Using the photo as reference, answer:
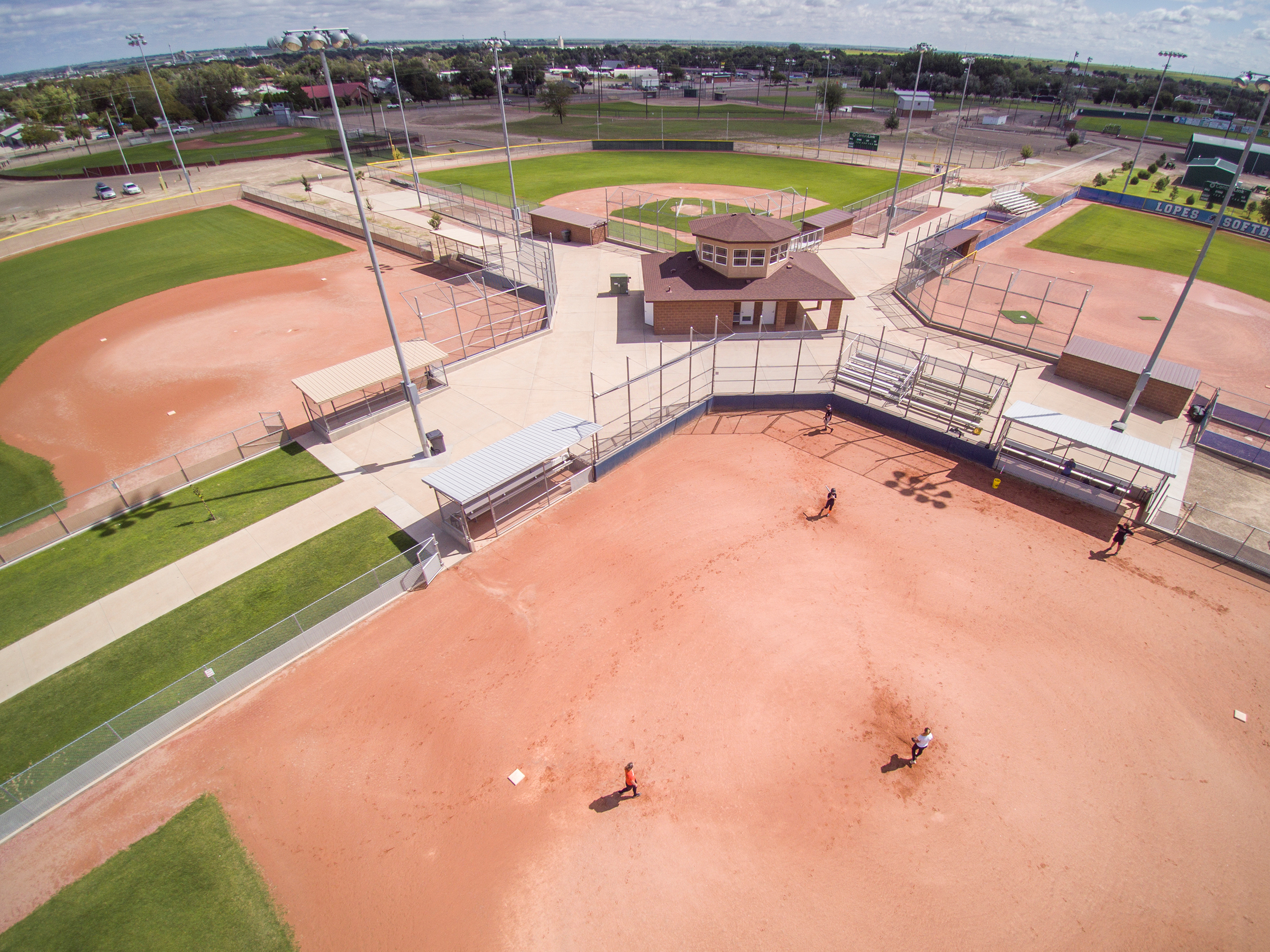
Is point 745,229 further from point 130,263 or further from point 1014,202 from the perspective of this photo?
point 130,263

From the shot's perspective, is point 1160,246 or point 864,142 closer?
point 1160,246

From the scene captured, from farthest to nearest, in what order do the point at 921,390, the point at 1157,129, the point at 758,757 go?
the point at 1157,129 < the point at 921,390 < the point at 758,757

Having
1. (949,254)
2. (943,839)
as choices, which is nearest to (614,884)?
(943,839)

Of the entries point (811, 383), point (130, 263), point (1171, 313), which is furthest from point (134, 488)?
point (1171, 313)

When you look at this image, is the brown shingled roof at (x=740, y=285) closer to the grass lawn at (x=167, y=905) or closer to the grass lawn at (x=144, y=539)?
the grass lawn at (x=144, y=539)

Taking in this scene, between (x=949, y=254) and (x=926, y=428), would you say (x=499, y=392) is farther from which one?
(x=949, y=254)

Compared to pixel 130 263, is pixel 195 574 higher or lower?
lower

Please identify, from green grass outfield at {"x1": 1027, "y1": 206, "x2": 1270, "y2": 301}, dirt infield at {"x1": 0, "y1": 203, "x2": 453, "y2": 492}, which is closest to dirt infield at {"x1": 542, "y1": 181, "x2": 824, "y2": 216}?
dirt infield at {"x1": 0, "y1": 203, "x2": 453, "y2": 492}
